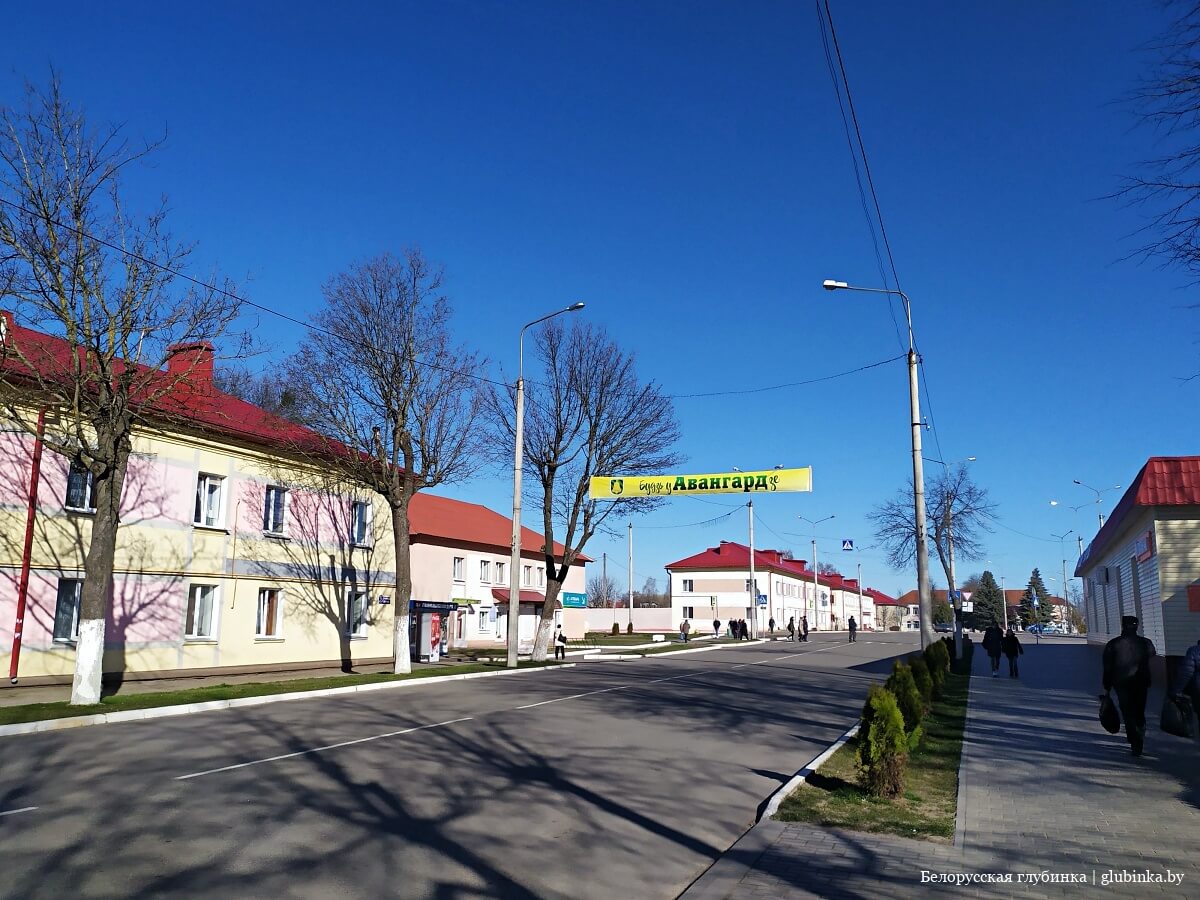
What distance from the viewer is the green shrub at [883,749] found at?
27.3 ft

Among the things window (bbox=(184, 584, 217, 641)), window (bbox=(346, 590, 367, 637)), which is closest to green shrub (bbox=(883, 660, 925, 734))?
window (bbox=(184, 584, 217, 641))

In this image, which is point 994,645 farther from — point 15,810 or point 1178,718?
point 15,810

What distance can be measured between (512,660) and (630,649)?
55.4 feet

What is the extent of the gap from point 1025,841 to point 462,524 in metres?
42.3

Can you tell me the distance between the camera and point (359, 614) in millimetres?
31000

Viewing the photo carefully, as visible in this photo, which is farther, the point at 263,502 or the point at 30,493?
the point at 263,502

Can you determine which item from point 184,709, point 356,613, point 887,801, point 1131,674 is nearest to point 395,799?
point 887,801

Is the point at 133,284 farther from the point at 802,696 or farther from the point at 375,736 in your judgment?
the point at 802,696

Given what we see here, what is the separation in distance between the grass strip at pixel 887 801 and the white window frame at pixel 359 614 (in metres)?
22.1

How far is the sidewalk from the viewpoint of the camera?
5719 millimetres

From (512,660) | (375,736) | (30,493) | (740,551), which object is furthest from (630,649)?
(740,551)

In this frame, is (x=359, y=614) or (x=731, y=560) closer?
(x=359, y=614)

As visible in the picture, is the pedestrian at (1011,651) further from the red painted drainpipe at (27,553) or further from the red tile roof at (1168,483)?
the red painted drainpipe at (27,553)

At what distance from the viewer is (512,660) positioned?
2848 centimetres
